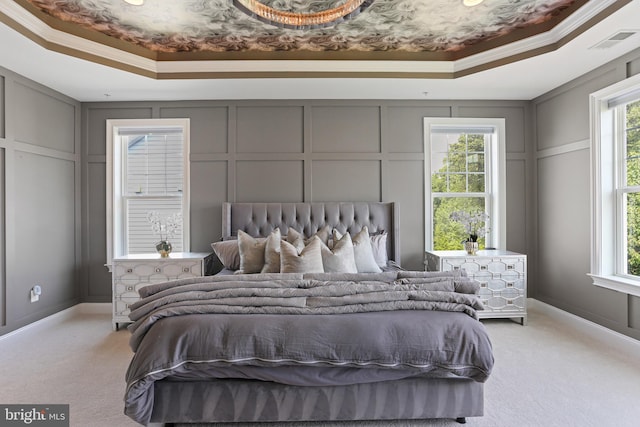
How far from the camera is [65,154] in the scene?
Result: 421 centimetres

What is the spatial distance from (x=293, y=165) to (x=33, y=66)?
9.17 feet

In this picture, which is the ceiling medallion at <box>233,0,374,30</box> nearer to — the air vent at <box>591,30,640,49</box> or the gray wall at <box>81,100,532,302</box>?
the gray wall at <box>81,100,532,302</box>

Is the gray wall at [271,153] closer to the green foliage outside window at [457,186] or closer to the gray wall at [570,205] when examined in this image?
the green foliage outside window at [457,186]

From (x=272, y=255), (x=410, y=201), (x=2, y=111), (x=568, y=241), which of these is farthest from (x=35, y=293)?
(x=568, y=241)

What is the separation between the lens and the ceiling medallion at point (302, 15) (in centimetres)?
237

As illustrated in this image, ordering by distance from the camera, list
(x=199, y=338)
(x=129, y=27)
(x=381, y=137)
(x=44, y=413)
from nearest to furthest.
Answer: (x=199, y=338) → (x=44, y=413) → (x=129, y=27) → (x=381, y=137)

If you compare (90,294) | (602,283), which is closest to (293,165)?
(90,294)

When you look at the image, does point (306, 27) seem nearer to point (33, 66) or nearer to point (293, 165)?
point (293, 165)

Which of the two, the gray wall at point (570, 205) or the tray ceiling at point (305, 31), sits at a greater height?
the tray ceiling at point (305, 31)

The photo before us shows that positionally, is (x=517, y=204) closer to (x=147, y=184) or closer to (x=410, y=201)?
(x=410, y=201)

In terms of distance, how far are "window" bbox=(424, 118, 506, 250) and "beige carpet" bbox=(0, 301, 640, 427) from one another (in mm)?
1165

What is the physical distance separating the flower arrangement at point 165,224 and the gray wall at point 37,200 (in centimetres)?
92

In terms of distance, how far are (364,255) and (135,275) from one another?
2490 mm

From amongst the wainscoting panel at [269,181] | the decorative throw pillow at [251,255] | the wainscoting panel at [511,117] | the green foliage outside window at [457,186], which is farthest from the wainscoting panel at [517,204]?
the decorative throw pillow at [251,255]
